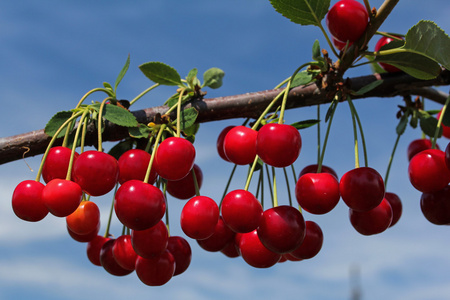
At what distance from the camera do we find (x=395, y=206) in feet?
5.49

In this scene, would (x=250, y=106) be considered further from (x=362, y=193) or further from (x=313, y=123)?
(x=362, y=193)

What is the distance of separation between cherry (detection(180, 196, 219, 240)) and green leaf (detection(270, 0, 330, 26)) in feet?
2.00

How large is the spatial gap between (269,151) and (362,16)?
0.58 m

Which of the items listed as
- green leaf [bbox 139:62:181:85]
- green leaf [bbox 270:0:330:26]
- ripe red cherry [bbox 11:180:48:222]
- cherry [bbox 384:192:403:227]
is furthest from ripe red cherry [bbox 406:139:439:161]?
ripe red cherry [bbox 11:180:48:222]

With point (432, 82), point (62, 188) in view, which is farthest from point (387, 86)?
point (62, 188)

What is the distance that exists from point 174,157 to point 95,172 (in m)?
0.20

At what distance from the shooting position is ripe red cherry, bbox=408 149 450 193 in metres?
1.43

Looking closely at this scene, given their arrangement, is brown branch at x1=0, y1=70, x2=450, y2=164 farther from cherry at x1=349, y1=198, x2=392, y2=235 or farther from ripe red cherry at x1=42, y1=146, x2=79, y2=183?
cherry at x1=349, y1=198, x2=392, y2=235

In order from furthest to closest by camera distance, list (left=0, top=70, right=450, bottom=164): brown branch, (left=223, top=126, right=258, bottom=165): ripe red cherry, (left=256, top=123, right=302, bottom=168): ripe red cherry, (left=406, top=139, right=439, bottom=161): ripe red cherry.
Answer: (left=406, top=139, right=439, bottom=161): ripe red cherry, (left=0, top=70, right=450, bottom=164): brown branch, (left=223, top=126, right=258, bottom=165): ripe red cherry, (left=256, top=123, right=302, bottom=168): ripe red cherry

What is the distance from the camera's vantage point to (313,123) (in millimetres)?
1533

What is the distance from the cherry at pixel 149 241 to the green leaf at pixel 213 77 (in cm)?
58

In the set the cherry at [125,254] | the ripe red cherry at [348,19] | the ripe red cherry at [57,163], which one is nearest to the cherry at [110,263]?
the cherry at [125,254]

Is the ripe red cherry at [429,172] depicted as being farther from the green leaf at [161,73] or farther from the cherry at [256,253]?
the green leaf at [161,73]

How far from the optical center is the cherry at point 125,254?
1492 millimetres
